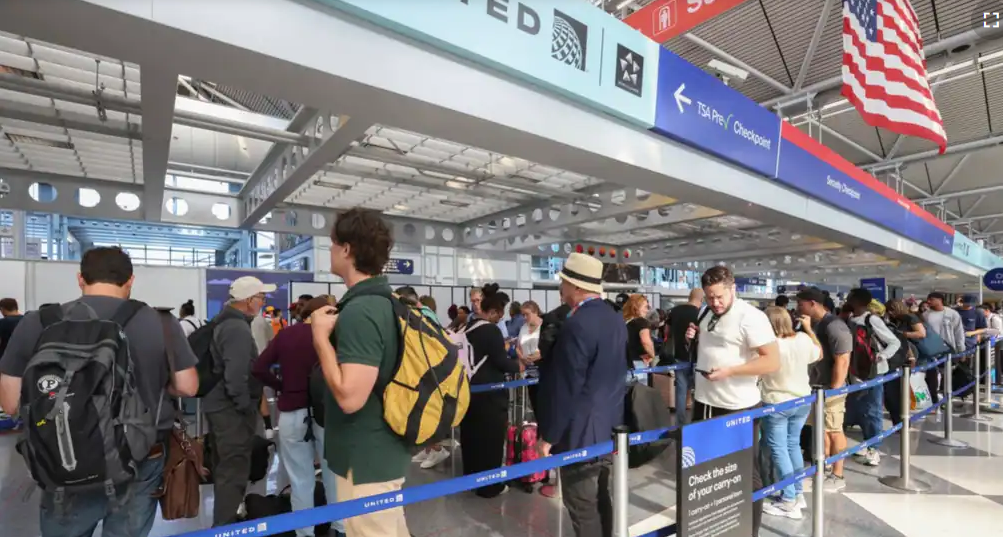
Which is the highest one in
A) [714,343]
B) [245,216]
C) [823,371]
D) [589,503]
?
[245,216]

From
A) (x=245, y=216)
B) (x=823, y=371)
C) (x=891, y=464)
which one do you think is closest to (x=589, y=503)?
(x=823, y=371)

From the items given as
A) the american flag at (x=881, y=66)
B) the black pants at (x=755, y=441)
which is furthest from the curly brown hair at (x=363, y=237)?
the american flag at (x=881, y=66)

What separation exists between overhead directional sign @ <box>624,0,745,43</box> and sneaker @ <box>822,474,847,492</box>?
12.6ft

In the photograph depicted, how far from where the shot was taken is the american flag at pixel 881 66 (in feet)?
15.6

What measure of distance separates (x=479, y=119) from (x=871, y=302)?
4402 millimetres

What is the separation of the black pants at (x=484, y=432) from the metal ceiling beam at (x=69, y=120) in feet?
13.2

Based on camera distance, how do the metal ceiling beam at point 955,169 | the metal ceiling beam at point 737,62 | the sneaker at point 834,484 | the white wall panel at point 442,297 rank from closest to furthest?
the sneaker at point 834,484, the metal ceiling beam at point 737,62, the white wall panel at point 442,297, the metal ceiling beam at point 955,169

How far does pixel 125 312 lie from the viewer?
187 cm

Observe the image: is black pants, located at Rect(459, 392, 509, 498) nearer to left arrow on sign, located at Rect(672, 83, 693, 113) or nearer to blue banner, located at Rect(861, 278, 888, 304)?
left arrow on sign, located at Rect(672, 83, 693, 113)

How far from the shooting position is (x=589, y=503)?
244cm

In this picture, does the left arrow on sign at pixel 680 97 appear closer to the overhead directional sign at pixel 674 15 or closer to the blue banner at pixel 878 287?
the overhead directional sign at pixel 674 15

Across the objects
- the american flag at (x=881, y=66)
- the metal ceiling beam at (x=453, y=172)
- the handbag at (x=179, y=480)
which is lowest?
the handbag at (x=179, y=480)

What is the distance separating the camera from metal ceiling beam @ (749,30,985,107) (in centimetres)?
662

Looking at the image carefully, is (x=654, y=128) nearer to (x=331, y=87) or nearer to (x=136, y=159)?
(x=331, y=87)
